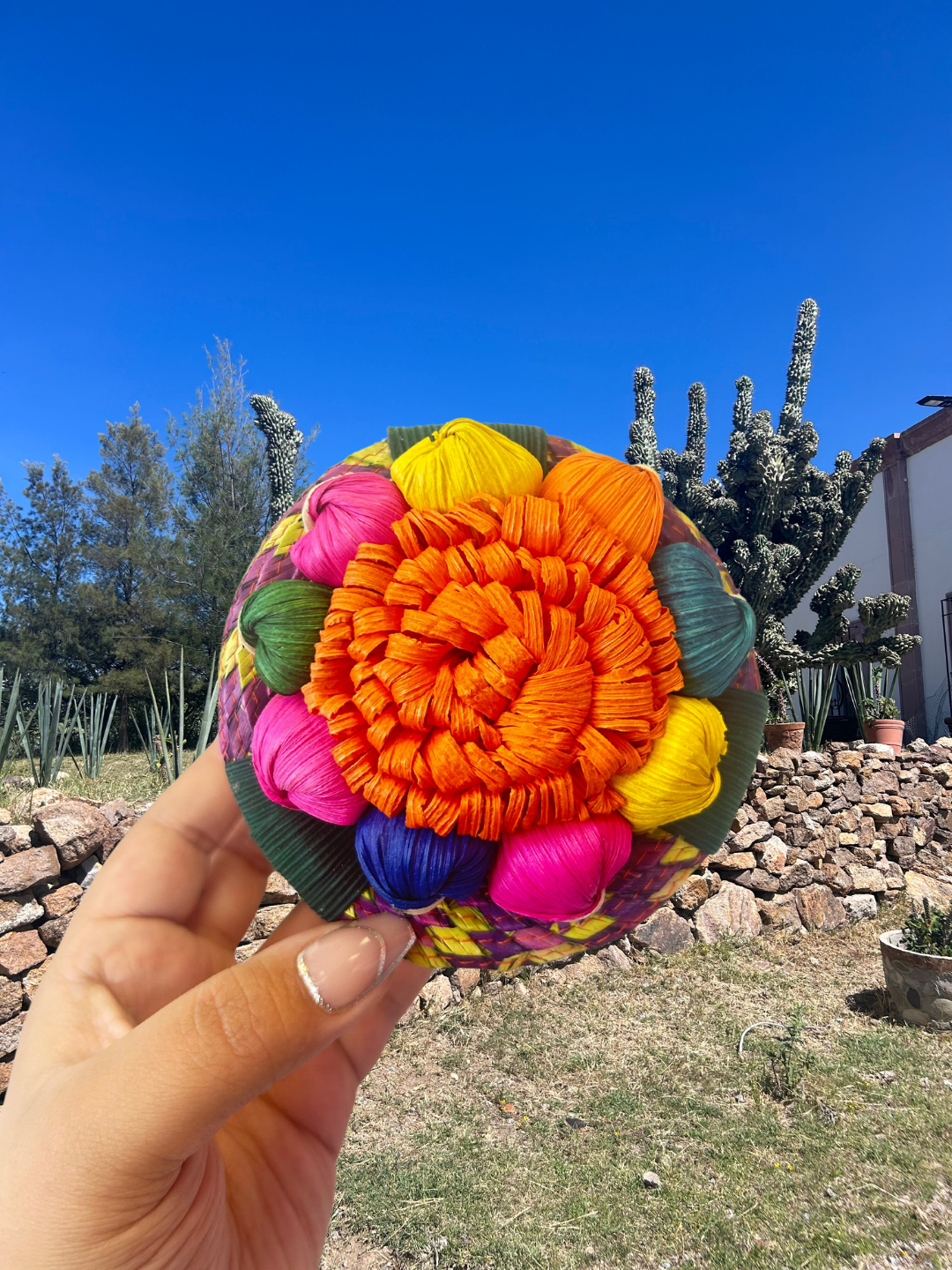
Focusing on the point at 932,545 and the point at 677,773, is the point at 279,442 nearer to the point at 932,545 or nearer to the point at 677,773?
the point at 677,773

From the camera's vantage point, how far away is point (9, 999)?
352 centimetres

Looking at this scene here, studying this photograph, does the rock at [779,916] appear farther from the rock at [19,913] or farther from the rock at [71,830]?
the rock at [19,913]

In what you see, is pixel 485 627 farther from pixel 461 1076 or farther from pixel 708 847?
pixel 461 1076

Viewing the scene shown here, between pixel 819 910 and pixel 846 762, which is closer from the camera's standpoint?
pixel 819 910

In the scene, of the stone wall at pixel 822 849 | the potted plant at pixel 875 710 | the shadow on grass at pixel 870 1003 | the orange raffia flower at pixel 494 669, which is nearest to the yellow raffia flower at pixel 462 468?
the orange raffia flower at pixel 494 669

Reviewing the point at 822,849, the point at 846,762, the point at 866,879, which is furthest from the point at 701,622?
the point at 846,762

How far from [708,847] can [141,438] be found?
24.2 meters

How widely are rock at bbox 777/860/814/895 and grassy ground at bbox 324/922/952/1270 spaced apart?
115 cm

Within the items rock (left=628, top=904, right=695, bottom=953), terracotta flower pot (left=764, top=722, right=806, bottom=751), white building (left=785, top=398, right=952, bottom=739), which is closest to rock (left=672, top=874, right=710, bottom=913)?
rock (left=628, top=904, right=695, bottom=953)

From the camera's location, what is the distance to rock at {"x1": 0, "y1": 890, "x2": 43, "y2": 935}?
360 centimetres

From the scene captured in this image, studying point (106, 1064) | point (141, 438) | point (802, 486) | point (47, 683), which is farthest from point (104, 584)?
point (106, 1064)

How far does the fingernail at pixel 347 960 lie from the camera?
104 centimetres

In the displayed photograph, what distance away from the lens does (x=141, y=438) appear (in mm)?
22031

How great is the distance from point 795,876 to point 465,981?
3.05 meters
